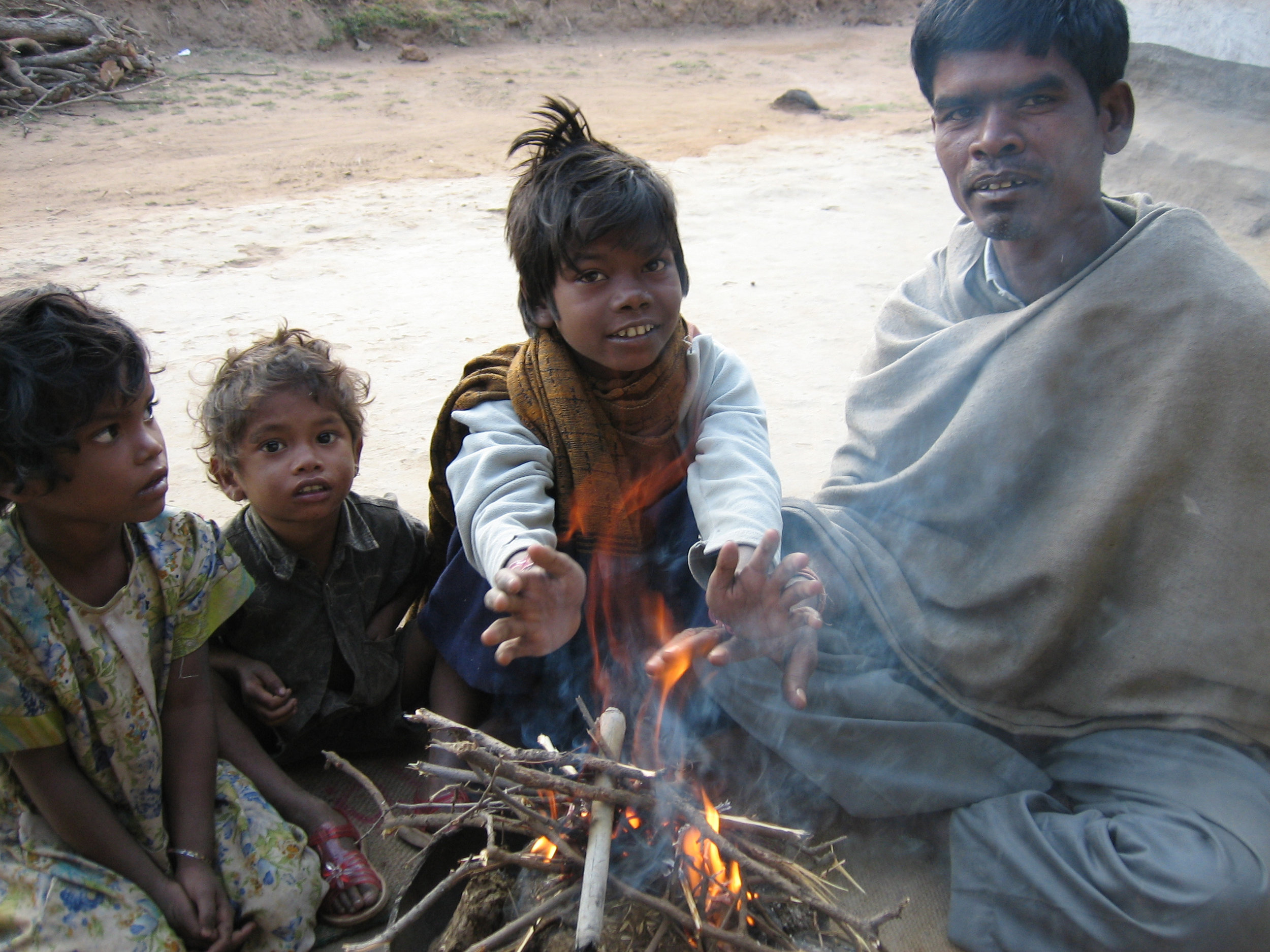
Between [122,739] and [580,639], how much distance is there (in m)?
1.01

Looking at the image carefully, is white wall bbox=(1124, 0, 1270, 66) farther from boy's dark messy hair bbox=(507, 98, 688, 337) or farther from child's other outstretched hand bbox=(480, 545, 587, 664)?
child's other outstretched hand bbox=(480, 545, 587, 664)

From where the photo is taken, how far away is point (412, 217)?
7148mm

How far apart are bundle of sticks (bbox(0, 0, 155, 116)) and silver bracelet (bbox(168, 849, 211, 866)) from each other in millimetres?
10579

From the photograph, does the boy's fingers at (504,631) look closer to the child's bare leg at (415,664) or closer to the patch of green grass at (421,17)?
the child's bare leg at (415,664)

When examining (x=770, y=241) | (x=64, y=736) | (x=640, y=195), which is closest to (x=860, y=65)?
(x=770, y=241)

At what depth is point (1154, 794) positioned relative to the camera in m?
1.90

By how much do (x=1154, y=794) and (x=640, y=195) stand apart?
5.39 ft

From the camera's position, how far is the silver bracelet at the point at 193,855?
6.50 feet

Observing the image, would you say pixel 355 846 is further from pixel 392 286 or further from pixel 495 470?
pixel 392 286

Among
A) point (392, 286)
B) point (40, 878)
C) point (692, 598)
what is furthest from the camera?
point (392, 286)

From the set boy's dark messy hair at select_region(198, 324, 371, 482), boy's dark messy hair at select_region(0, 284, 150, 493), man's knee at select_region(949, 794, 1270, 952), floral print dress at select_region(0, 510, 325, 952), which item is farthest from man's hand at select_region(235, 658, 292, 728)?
man's knee at select_region(949, 794, 1270, 952)

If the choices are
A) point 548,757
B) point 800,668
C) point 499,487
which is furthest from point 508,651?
point 800,668

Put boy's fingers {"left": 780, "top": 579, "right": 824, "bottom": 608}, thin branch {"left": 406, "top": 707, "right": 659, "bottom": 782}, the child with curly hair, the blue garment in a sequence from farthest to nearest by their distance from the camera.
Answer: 1. the blue garment
2. the child with curly hair
3. boy's fingers {"left": 780, "top": 579, "right": 824, "bottom": 608}
4. thin branch {"left": 406, "top": 707, "right": 659, "bottom": 782}

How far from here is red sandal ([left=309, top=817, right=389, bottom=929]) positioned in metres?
2.06
